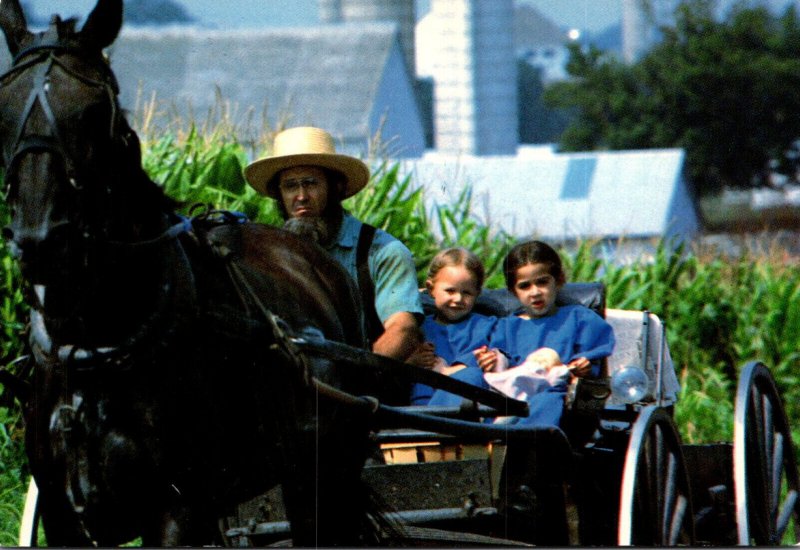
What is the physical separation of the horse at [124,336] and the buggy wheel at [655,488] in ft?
2.90

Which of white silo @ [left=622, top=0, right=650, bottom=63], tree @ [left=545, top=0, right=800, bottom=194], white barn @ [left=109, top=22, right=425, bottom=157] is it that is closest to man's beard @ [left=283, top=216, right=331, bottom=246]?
white barn @ [left=109, top=22, right=425, bottom=157]

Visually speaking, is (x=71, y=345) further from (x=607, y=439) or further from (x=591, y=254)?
(x=591, y=254)

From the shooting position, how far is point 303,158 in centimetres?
463

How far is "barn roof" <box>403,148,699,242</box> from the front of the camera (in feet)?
48.7

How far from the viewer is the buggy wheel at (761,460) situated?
4.49m

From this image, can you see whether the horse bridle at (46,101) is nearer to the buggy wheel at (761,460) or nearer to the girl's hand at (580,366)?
the girl's hand at (580,366)

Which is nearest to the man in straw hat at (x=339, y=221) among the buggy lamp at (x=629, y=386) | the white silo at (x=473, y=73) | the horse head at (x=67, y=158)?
the buggy lamp at (x=629, y=386)

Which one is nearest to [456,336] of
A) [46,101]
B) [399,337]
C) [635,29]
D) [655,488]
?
[399,337]

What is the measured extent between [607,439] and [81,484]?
84.6 inches

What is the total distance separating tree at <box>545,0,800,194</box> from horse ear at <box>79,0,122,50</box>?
20801 millimetres

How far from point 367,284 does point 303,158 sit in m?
0.50

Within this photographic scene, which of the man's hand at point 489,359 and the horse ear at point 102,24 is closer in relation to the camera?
the horse ear at point 102,24

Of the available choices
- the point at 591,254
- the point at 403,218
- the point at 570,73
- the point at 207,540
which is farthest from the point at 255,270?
the point at 570,73

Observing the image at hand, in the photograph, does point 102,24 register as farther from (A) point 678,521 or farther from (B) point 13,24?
(A) point 678,521
